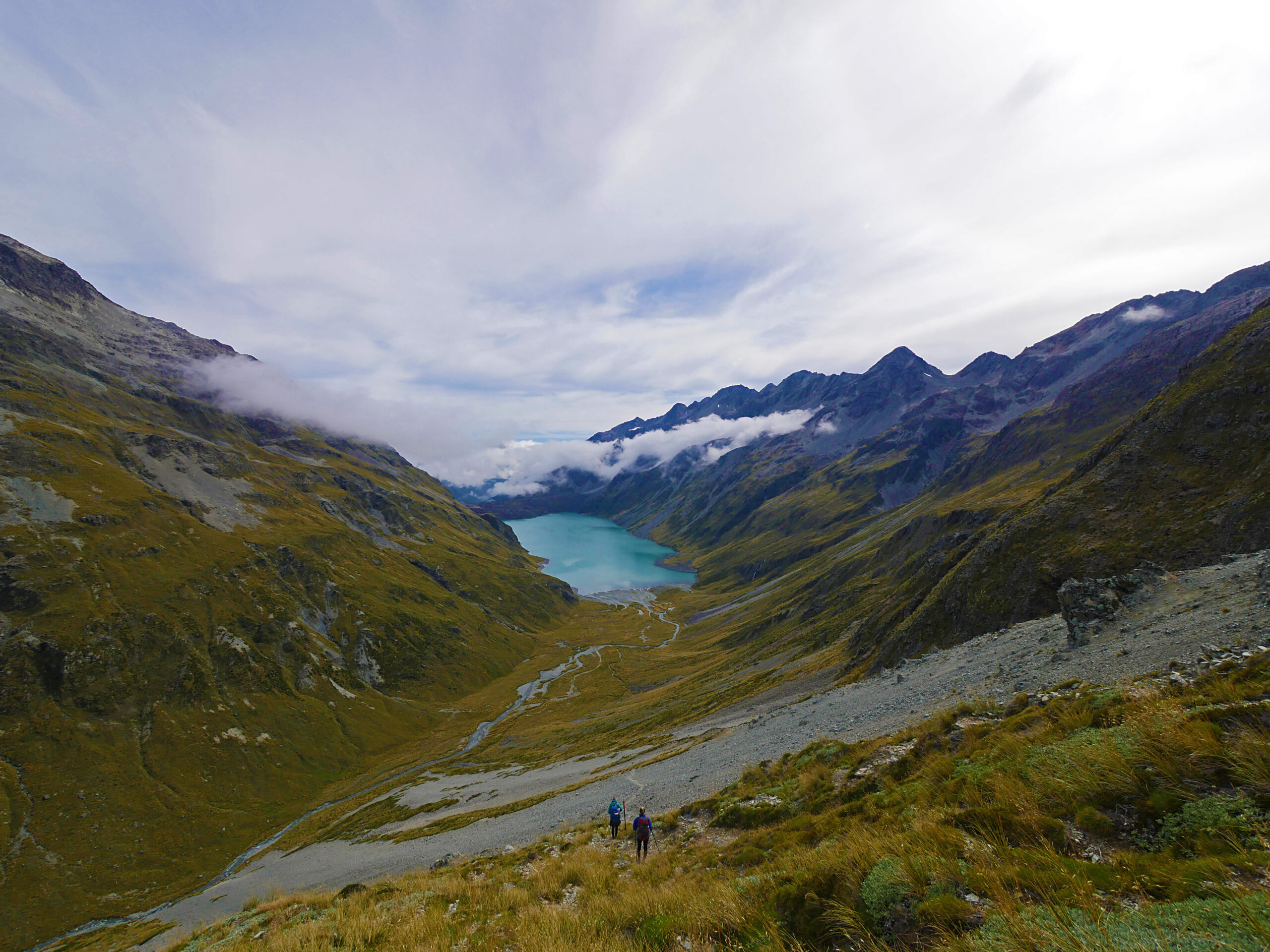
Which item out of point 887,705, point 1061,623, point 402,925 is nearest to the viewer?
point 402,925

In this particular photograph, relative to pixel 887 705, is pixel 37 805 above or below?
below

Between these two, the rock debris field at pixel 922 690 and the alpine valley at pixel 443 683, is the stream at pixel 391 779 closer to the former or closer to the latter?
the alpine valley at pixel 443 683

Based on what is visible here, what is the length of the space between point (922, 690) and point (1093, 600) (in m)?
10.3

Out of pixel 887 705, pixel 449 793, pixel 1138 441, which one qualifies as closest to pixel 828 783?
pixel 887 705

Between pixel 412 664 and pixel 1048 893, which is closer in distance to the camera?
pixel 1048 893

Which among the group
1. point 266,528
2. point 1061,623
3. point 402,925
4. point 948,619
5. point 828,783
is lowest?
point 948,619

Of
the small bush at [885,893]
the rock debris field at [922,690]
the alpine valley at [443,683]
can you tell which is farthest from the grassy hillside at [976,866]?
the rock debris field at [922,690]

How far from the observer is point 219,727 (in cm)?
8750

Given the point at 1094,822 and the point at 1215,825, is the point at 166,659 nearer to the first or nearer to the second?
the point at 1094,822

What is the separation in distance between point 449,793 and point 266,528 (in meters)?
134

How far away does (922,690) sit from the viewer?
27156mm

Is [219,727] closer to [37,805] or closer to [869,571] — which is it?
[37,805]

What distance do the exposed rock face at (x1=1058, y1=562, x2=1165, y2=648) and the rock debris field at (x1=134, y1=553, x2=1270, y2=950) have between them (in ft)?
1.37

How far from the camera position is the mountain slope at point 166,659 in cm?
6588
